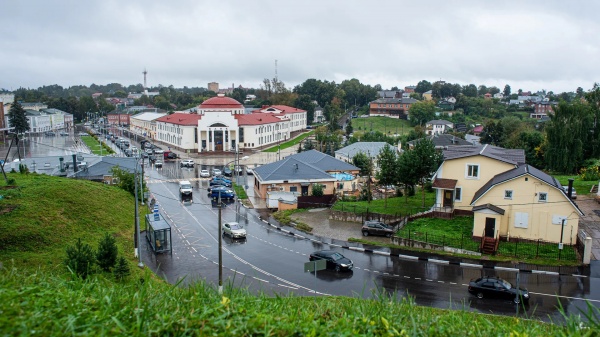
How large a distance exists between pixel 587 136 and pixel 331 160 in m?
23.9

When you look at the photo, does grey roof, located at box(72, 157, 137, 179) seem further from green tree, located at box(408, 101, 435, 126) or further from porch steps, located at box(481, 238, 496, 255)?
green tree, located at box(408, 101, 435, 126)

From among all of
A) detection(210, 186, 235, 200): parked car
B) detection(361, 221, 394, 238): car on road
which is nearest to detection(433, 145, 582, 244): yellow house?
detection(361, 221, 394, 238): car on road

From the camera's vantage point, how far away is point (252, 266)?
1864 centimetres

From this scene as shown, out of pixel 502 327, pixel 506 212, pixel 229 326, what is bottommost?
pixel 506 212

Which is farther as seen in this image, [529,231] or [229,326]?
[529,231]

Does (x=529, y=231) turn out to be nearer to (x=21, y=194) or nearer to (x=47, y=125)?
(x=21, y=194)

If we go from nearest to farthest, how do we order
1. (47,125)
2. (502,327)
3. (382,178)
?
(502,327) < (382,178) < (47,125)

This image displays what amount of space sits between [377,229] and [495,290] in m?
8.26

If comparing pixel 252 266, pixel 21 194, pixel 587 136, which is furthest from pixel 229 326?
pixel 587 136

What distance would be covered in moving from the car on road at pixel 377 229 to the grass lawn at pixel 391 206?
114 inches

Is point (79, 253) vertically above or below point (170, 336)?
below

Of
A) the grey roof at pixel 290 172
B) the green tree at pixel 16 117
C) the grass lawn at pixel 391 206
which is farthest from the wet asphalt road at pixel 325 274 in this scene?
the green tree at pixel 16 117

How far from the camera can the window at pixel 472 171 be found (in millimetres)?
24031

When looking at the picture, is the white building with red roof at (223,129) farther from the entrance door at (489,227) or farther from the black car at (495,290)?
the black car at (495,290)
